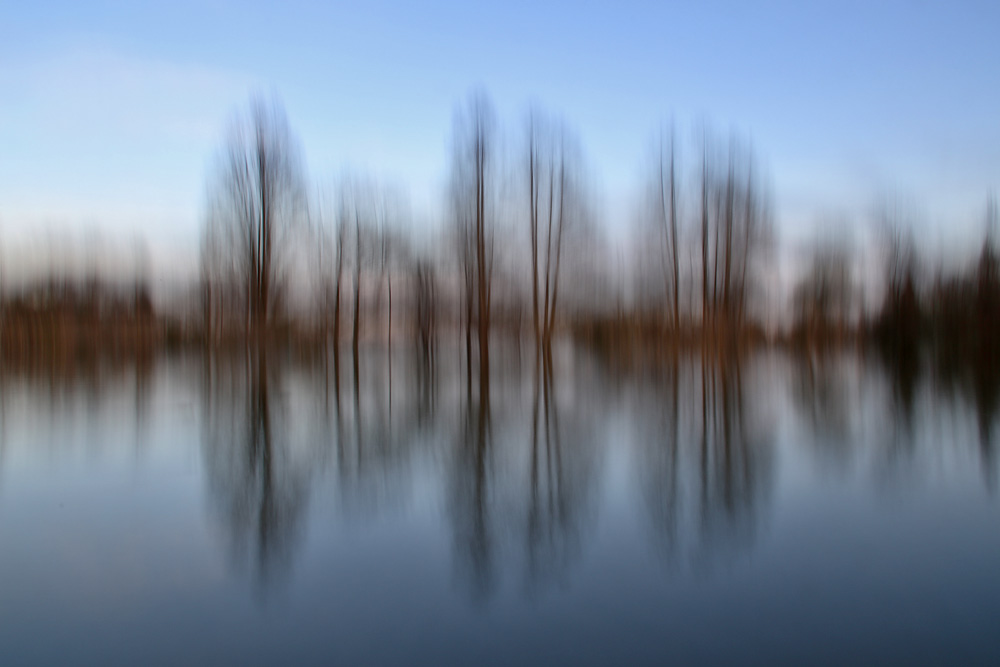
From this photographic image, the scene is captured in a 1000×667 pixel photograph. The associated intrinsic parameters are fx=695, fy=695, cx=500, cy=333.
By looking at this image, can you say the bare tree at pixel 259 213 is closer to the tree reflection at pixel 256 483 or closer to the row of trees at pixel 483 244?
the row of trees at pixel 483 244

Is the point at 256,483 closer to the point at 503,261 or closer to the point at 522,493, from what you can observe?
the point at 522,493

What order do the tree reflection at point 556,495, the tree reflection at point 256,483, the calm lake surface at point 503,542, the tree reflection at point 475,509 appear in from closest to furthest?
the calm lake surface at point 503,542 → the tree reflection at point 475,509 → the tree reflection at point 556,495 → the tree reflection at point 256,483

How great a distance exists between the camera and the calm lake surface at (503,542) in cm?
241

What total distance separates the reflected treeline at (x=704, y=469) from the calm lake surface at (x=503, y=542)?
0.03 metres

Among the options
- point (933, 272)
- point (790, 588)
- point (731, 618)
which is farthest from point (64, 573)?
point (933, 272)

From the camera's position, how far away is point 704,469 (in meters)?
5.06

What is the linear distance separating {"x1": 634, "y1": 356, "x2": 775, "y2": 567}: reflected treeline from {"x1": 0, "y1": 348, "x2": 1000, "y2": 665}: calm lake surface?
0.10 feet

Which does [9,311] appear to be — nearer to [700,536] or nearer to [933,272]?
[700,536]

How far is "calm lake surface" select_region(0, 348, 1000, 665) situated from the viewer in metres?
2.41

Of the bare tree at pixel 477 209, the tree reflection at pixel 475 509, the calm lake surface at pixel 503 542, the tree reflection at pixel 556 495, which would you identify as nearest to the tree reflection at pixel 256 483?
the calm lake surface at pixel 503 542

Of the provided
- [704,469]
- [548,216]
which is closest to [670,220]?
[548,216]

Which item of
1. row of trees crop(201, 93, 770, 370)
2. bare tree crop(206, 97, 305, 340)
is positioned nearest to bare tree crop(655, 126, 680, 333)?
row of trees crop(201, 93, 770, 370)

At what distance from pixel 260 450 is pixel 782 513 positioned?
426cm

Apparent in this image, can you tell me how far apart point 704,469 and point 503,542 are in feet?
7.08
